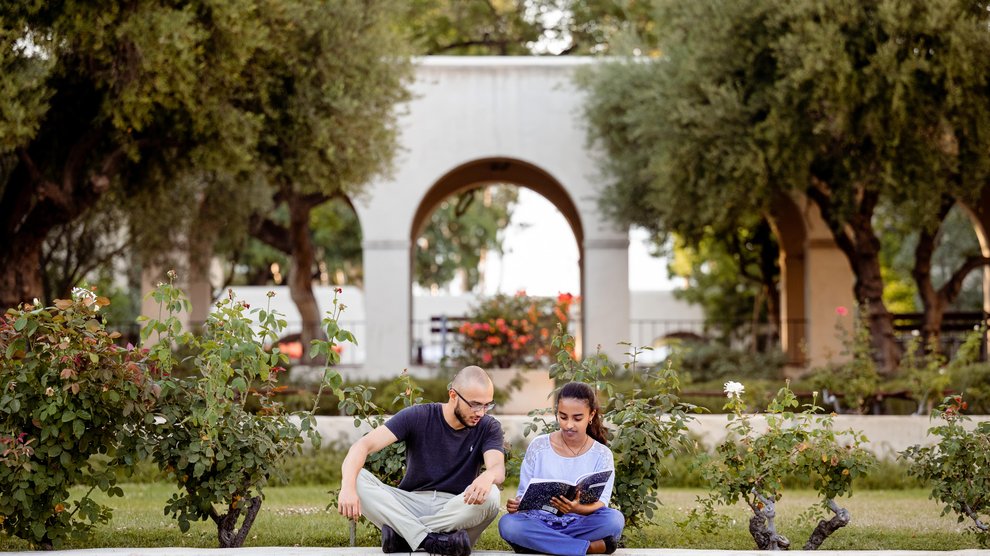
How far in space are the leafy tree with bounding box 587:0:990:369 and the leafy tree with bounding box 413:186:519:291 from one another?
19.3m

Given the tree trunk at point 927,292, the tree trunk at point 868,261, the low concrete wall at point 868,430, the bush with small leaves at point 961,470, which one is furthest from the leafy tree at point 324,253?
the bush with small leaves at point 961,470

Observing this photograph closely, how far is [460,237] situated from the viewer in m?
35.6

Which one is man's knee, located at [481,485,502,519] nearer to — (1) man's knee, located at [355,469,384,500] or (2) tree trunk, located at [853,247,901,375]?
(1) man's knee, located at [355,469,384,500]

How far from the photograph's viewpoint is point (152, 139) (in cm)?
1215

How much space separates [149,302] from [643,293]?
61.6ft

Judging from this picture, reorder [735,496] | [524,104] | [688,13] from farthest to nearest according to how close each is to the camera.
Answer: [524,104] < [688,13] < [735,496]

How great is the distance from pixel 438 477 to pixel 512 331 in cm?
724

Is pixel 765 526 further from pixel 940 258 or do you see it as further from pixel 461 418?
pixel 940 258

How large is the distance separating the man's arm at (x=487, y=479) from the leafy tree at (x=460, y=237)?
28.8 metres

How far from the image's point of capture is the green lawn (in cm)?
606

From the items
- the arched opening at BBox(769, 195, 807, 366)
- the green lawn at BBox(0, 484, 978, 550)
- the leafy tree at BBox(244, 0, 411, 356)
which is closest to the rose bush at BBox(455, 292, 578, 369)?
the leafy tree at BBox(244, 0, 411, 356)

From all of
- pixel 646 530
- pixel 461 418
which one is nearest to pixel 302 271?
pixel 646 530

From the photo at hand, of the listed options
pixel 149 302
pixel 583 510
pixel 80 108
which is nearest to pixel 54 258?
pixel 149 302

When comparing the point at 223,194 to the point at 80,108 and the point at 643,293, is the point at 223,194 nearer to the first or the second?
the point at 80,108
